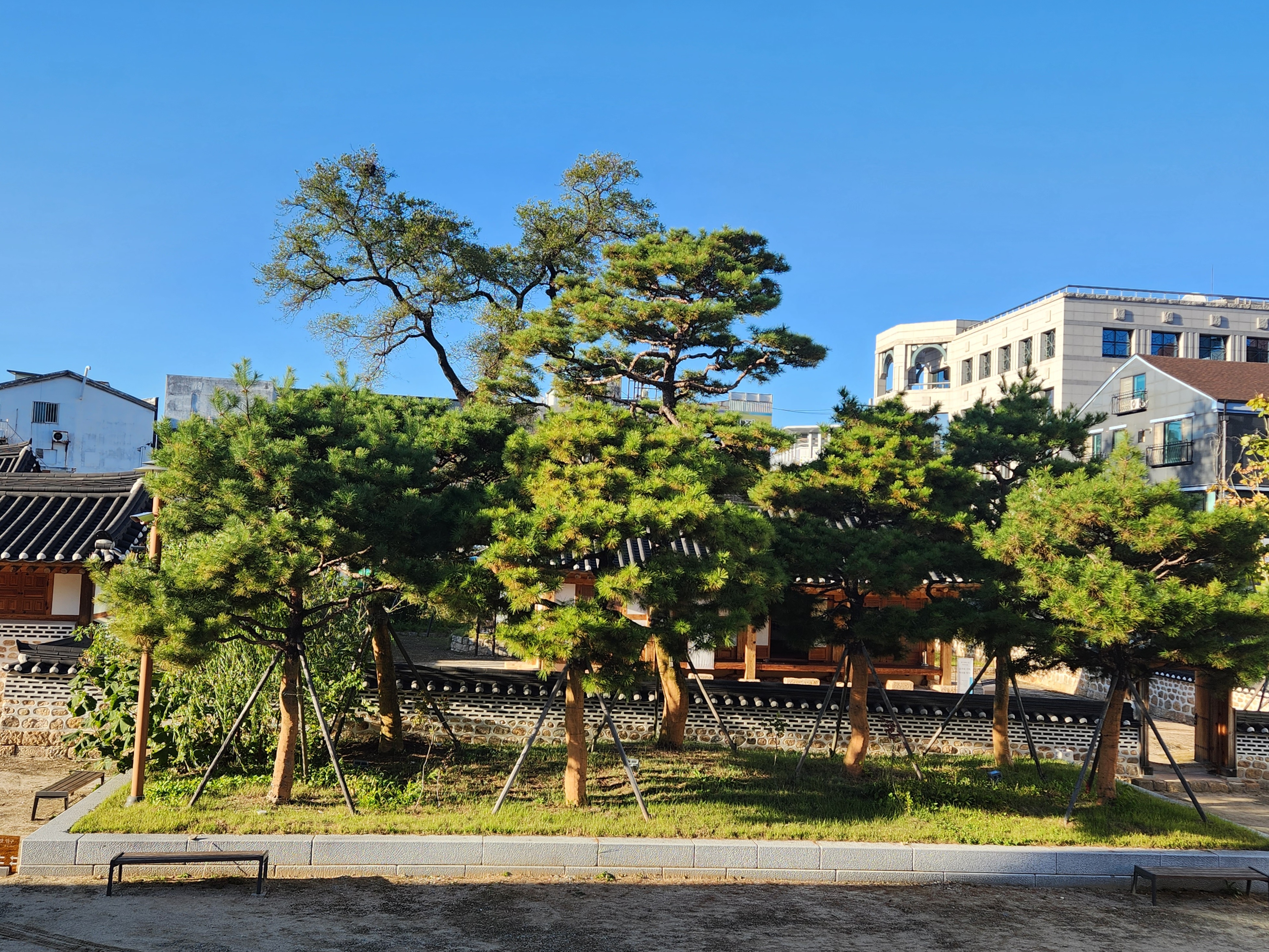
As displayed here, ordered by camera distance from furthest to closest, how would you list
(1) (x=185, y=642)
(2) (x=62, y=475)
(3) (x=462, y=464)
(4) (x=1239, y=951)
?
(2) (x=62, y=475)
(3) (x=462, y=464)
(1) (x=185, y=642)
(4) (x=1239, y=951)

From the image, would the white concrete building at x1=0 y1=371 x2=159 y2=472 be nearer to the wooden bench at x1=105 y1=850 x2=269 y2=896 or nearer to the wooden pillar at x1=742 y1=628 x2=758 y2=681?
the wooden pillar at x1=742 y1=628 x2=758 y2=681

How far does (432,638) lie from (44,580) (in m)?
12.1

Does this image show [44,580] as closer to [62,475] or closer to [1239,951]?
[62,475]

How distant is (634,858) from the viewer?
10867 mm

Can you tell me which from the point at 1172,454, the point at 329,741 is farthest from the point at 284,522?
the point at 1172,454

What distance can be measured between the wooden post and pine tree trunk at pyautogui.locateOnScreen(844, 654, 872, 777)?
32.2 ft

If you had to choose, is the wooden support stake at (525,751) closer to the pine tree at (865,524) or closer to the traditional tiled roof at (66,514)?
the pine tree at (865,524)

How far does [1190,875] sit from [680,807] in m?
5.87

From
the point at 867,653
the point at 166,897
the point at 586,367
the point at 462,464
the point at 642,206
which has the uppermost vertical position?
the point at 642,206

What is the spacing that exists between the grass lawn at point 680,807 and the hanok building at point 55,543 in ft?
25.0

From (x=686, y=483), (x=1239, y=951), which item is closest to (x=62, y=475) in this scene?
(x=686, y=483)

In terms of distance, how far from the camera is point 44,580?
20328 mm

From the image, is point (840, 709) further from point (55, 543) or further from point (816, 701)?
point (55, 543)

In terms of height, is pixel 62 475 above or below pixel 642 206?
below
